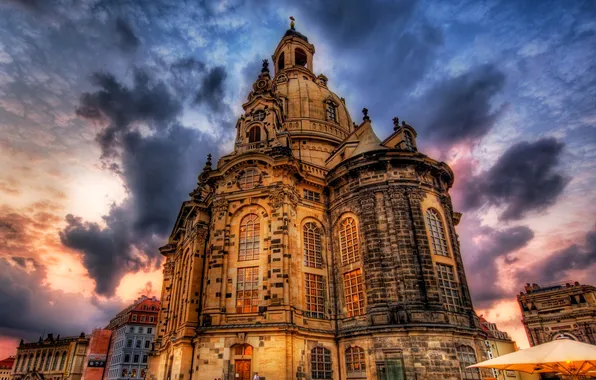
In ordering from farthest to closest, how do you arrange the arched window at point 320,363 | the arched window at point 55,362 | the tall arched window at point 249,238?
the arched window at point 55,362 → the tall arched window at point 249,238 → the arched window at point 320,363

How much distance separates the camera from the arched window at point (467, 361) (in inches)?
870

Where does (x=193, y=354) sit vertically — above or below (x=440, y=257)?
below

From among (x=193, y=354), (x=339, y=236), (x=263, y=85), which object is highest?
(x=263, y=85)

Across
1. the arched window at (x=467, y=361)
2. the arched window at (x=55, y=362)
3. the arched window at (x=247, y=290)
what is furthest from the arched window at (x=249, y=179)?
the arched window at (x=55, y=362)

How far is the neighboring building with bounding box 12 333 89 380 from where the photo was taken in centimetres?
7988

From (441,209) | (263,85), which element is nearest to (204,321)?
(441,209)

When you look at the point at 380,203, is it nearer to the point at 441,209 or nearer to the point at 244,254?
the point at 441,209

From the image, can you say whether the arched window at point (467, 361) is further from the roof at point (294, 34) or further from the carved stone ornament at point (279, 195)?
the roof at point (294, 34)

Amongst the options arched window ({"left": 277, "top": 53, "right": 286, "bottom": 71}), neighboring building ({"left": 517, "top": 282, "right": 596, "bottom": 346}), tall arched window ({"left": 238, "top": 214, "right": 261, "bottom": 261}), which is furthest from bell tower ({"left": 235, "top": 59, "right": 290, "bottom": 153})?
neighboring building ({"left": 517, "top": 282, "right": 596, "bottom": 346})

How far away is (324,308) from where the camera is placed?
26922mm

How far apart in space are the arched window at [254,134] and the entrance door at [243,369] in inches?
721

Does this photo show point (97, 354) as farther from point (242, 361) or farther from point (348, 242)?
point (348, 242)

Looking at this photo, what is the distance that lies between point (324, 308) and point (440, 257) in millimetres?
9119

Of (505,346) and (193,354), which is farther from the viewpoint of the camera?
(505,346)
